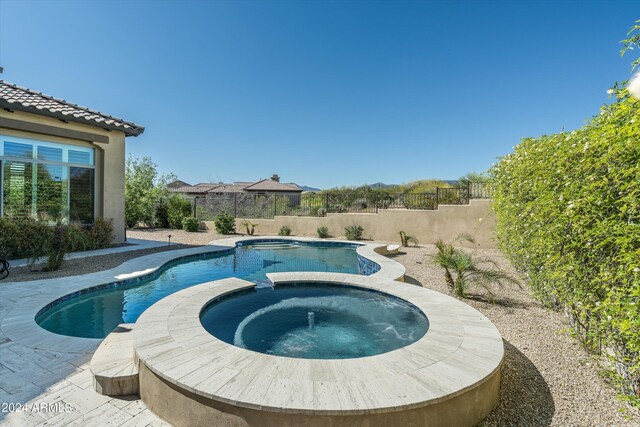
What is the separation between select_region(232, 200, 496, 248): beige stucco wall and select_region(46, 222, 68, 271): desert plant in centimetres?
984

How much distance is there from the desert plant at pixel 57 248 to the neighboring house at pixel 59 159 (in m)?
0.61

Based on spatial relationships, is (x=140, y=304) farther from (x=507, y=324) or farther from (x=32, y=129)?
(x=32, y=129)

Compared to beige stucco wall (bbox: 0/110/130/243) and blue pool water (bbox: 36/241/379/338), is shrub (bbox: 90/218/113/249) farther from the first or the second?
blue pool water (bbox: 36/241/379/338)

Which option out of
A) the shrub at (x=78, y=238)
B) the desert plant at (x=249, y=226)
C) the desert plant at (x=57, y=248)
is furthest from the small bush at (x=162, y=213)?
the desert plant at (x=57, y=248)

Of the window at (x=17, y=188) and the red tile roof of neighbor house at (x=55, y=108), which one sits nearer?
the red tile roof of neighbor house at (x=55, y=108)

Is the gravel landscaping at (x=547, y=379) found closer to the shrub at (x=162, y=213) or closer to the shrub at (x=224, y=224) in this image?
the shrub at (x=224, y=224)

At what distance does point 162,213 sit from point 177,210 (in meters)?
1.05

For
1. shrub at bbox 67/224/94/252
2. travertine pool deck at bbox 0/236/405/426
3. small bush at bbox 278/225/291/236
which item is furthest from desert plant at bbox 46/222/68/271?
small bush at bbox 278/225/291/236

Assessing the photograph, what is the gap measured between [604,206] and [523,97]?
18126mm

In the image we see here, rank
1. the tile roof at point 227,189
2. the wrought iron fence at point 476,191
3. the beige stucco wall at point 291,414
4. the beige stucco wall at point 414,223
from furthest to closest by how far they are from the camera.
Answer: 1. the tile roof at point 227,189
2. the wrought iron fence at point 476,191
3. the beige stucco wall at point 414,223
4. the beige stucco wall at point 291,414

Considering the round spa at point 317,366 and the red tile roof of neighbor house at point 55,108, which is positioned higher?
the red tile roof of neighbor house at point 55,108

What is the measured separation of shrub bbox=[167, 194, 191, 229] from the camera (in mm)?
19703

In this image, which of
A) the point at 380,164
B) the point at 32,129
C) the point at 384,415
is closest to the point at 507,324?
the point at 384,415

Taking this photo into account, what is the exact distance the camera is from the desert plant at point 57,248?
27.5ft
